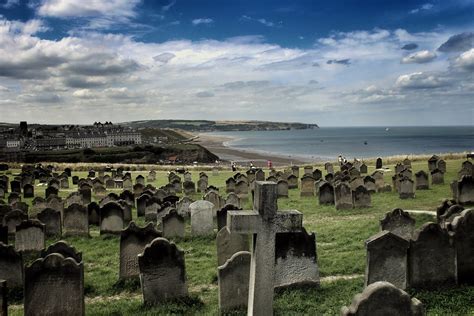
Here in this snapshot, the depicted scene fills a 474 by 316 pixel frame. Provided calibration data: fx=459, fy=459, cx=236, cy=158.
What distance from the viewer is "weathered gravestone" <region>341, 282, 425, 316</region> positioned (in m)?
5.23

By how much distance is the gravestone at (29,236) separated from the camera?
44.4 feet

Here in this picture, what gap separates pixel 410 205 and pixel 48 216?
14285 millimetres

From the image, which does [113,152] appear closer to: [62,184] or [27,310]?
[62,184]

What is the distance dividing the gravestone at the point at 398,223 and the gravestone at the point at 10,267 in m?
8.91

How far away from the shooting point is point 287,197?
79.8 ft

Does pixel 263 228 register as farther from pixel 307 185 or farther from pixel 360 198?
pixel 307 185

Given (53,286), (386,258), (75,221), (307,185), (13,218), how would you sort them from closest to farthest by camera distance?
(53,286) → (386,258) → (13,218) → (75,221) → (307,185)

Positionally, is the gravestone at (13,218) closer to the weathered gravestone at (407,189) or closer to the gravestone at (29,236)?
the gravestone at (29,236)

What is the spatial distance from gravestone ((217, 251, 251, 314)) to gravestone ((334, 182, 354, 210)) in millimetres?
11389

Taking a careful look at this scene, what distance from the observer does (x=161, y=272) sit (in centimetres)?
912

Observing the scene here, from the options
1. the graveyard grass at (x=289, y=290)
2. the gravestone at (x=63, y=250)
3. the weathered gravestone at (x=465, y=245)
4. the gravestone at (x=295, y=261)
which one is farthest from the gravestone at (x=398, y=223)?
the gravestone at (x=63, y=250)

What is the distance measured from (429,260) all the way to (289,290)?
111 inches

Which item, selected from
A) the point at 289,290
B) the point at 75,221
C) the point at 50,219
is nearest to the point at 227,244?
the point at 289,290

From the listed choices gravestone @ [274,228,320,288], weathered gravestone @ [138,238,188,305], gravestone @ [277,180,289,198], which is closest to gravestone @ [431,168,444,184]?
gravestone @ [277,180,289,198]
